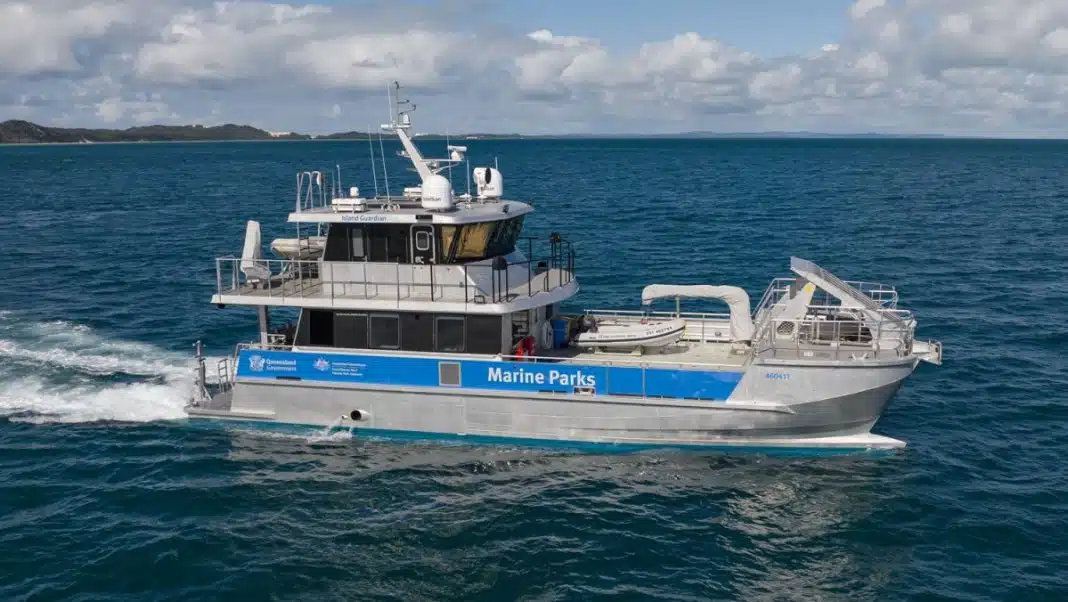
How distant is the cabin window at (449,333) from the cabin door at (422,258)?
69 cm

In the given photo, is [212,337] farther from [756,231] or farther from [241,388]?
[756,231]

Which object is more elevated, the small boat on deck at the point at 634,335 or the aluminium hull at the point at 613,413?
the small boat on deck at the point at 634,335

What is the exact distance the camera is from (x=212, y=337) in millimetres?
29875

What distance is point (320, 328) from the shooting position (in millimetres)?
21344

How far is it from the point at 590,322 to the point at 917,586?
416 inches

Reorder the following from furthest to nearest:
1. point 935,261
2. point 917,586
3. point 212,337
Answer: point 935,261 → point 212,337 → point 917,586

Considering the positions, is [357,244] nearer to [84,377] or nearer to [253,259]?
[253,259]

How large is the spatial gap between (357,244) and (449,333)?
304 cm

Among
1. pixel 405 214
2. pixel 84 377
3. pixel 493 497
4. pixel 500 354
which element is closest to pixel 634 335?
pixel 500 354

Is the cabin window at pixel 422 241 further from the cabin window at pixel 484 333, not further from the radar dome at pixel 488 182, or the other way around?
the radar dome at pixel 488 182

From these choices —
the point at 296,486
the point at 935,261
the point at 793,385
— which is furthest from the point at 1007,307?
the point at 296,486

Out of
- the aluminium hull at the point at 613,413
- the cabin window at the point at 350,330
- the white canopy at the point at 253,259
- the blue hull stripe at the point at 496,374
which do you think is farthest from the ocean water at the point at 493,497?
the white canopy at the point at 253,259

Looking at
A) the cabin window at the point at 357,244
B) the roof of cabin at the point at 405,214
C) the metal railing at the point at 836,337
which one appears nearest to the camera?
the metal railing at the point at 836,337

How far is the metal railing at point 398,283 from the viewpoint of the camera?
806 inches
